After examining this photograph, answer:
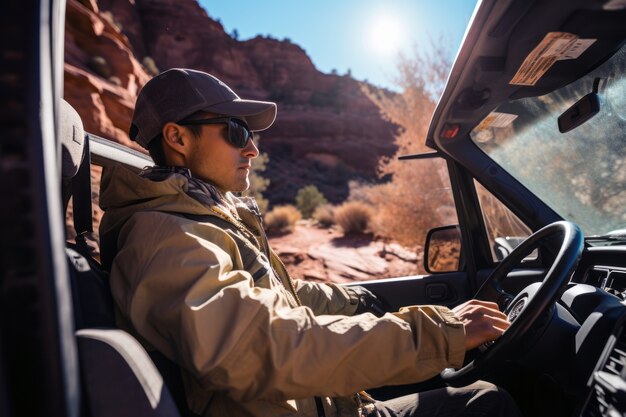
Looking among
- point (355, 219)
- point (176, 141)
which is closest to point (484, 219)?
point (176, 141)

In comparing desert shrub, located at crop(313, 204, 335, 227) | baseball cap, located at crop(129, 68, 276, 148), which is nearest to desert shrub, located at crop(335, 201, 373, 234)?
desert shrub, located at crop(313, 204, 335, 227)

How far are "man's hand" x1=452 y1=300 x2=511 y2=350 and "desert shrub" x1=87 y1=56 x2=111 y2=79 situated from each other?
1373 centimetres

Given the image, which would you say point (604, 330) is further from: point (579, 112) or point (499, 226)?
point (499, 226)

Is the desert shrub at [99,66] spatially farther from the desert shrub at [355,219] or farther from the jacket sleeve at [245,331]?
the jacket sleeve at [245,331]

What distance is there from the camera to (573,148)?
2039 millimetres

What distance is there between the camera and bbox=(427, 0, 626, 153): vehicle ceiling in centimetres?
134

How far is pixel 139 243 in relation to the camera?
1.09 m

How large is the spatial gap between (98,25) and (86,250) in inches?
568

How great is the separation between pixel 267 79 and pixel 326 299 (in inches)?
1763

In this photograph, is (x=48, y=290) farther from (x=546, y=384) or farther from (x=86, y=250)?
(x=546, y=384)

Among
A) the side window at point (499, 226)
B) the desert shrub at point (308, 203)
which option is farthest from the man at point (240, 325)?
the desert shrub at point (308, 203)

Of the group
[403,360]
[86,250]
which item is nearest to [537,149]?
[403,360]

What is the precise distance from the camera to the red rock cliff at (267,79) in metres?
12.4

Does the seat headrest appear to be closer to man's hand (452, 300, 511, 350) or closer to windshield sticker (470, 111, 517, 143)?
man's hand (452, 300, 511, 350)
